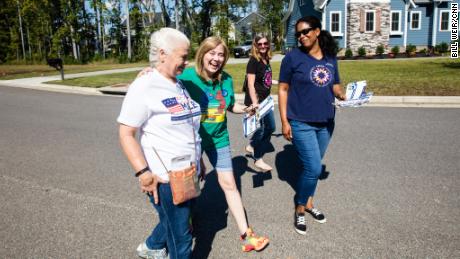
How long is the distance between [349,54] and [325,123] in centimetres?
2571

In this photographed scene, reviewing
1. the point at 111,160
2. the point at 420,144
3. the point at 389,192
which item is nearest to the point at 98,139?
the point at 111,160

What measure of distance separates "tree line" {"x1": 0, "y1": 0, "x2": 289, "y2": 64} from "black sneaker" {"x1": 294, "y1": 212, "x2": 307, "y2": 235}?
1402 inches

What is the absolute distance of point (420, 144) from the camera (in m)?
6.23

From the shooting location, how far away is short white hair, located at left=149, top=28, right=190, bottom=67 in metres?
2.21

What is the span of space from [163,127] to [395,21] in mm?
31001

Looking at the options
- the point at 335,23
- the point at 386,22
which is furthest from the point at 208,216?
the point at 386,22

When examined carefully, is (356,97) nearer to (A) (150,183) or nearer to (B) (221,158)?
(B) (221,158)

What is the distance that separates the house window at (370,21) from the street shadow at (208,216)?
88.4ft

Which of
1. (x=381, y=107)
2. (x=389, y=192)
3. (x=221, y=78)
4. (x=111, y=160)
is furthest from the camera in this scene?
(x=381, y=107)

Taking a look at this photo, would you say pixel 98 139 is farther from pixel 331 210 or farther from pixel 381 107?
pixel 381 107

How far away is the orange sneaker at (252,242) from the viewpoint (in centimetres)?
311

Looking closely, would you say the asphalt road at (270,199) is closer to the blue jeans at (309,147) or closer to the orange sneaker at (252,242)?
the orange sneaker at (252,242)

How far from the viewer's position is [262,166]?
17.4 ft

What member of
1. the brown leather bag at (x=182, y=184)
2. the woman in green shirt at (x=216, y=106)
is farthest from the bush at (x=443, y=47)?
the brown leather bag at (x=182, y=184)
